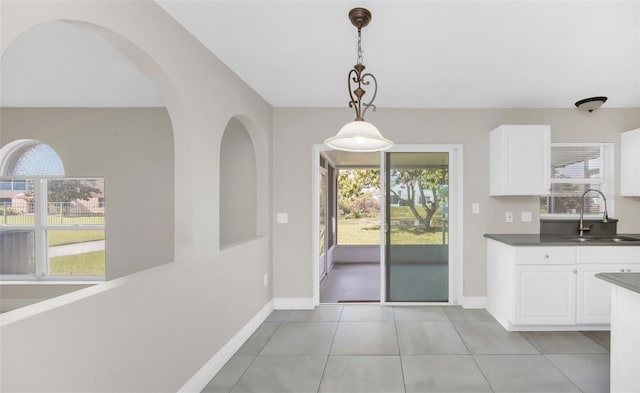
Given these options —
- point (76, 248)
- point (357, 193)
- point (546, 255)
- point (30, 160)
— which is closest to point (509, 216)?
A: point (546, 255)

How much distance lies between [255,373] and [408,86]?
293 centimetres

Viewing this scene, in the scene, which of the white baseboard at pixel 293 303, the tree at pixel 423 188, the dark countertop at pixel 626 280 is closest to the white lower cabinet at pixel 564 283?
the tree at pixel 423 188

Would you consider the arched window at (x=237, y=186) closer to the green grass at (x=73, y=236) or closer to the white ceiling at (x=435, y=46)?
the white ceiling at (x=435, y=46)

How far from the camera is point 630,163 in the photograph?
12.3 feet

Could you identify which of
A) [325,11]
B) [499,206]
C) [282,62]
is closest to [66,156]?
[282,62]

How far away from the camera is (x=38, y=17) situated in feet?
4.03

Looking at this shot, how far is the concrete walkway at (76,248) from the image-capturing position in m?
4.10

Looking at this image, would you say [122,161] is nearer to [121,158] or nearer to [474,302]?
[121,158]

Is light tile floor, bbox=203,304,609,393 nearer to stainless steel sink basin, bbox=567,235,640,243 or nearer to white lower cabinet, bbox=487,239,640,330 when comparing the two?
white lower cabinet, bbox=487,239,640,330

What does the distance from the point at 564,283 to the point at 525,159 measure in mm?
1334

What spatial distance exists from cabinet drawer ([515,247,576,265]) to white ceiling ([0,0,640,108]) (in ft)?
5.33

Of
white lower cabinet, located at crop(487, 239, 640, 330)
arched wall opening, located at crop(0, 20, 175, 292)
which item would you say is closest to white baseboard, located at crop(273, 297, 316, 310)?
arched wall opening, located at crop(0, 20, 175, 292)

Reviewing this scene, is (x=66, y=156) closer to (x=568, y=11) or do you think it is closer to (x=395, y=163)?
(x=395, y=163)

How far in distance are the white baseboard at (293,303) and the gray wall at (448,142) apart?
0.05m
